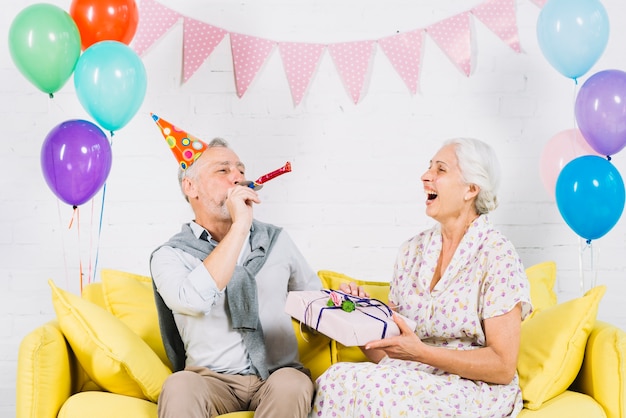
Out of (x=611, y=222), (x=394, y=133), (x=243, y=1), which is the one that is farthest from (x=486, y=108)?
(x=243, y=1)

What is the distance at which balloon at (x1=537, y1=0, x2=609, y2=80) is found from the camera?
8.77ft

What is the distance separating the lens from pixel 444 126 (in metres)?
3.21

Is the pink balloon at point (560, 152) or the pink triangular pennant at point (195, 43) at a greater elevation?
the pink triangular pennant at point (195, 43)

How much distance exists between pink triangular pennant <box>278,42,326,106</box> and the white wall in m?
0.04

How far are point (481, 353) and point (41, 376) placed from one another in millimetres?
1203

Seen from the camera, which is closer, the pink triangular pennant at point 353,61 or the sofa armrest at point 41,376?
the sofa armrest at point 41,376

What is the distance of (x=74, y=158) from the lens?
255cm

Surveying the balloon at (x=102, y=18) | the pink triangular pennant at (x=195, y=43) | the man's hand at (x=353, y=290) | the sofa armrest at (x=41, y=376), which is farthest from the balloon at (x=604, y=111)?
the sofa armrest at (x=41, y=376)

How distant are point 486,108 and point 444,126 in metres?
0.19

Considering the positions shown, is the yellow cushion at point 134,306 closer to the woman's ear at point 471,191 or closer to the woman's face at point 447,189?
the woman's face at point 447,189

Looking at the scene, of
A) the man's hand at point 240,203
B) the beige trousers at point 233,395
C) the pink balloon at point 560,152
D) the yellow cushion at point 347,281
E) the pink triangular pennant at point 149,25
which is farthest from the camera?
the pink triangular pennant at point 149,25

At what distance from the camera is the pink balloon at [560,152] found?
2840 mm

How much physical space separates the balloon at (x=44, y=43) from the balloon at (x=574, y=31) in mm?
1648

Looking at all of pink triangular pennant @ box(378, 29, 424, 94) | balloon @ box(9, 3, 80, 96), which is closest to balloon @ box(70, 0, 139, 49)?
balloon @ box(9, 3, 80, 96)
